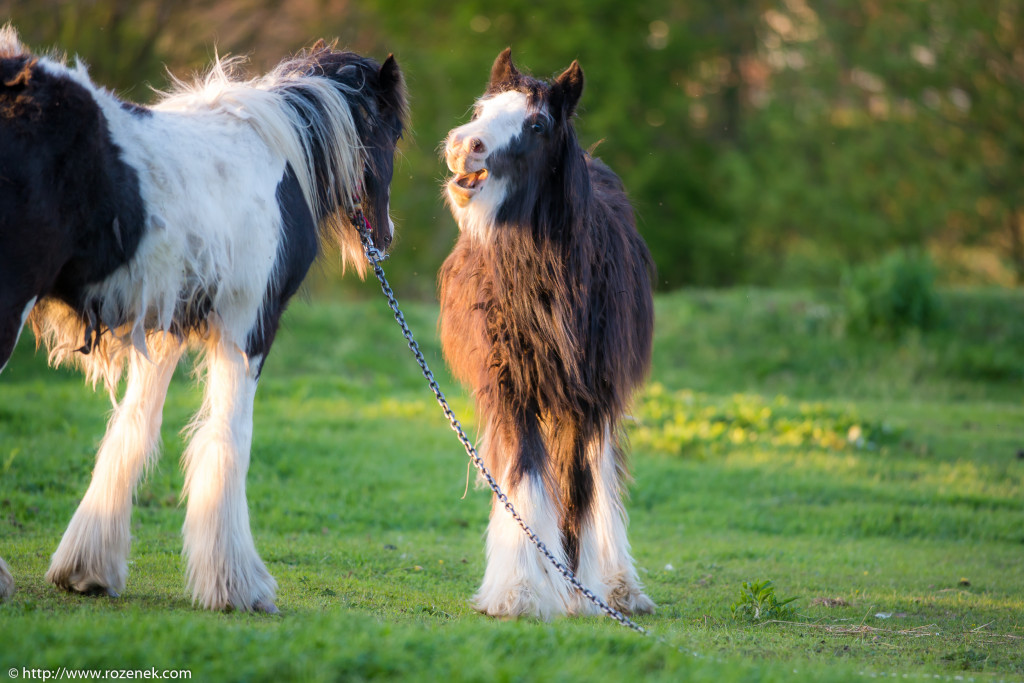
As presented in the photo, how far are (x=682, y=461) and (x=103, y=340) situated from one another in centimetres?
613

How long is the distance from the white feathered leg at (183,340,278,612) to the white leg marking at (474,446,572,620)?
3.69ft

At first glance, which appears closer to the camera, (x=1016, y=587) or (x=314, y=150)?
(x=314, y=150)

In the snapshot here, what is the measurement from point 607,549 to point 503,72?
8.81 feet

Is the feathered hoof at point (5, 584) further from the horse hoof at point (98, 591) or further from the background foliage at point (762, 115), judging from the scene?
the background foliage at point (762, 115)

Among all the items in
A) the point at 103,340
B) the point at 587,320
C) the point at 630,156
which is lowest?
the point at 103,340

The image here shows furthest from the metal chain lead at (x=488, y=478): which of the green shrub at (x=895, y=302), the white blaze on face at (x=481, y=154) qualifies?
the green shrub at (x=895, y=302)

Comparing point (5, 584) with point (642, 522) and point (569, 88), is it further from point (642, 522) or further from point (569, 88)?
point (642, 522)

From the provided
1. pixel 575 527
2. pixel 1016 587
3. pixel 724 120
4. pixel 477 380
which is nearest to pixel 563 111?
pixel 477 380

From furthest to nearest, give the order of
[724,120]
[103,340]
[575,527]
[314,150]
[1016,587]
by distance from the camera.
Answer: [724,120], [1016,587], [575,527], [314,150], [103,340]

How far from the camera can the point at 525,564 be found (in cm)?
453

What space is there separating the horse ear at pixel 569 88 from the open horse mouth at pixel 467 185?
59 cm

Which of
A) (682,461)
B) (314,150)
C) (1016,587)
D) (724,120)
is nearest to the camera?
(314,150)

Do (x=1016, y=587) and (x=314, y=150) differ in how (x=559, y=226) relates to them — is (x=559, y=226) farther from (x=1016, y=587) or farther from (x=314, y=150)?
(x=1016, y=587)

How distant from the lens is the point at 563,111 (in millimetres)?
4609
